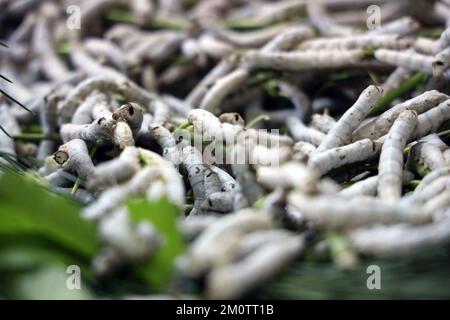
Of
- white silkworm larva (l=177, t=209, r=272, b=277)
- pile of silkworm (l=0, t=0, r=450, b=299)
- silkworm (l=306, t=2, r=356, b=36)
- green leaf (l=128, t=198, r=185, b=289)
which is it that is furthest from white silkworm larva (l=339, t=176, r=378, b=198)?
silkworm (l=306, t=2, r=356, b=36)

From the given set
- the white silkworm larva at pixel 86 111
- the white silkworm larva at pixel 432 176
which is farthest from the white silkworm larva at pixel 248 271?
the white silkworm larva at pixel 86 111

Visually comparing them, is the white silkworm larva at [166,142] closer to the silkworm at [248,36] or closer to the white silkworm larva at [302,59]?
the white silkworm larva at [302,59]

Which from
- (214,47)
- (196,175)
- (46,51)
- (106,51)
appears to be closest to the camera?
(196,175)

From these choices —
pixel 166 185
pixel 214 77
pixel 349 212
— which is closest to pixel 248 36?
pixel 214 77

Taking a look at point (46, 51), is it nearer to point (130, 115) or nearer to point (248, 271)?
point (130, 115)
